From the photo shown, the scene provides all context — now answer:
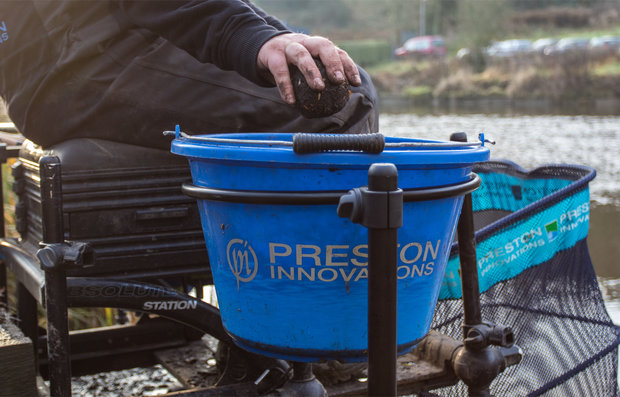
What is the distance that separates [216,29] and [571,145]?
10.0 metres

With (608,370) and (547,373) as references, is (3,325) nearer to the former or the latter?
(547,373)

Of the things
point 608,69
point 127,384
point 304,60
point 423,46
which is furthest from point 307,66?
point 423,46

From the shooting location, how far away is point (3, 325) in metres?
1.90

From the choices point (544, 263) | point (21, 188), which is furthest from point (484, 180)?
point (21, 188)

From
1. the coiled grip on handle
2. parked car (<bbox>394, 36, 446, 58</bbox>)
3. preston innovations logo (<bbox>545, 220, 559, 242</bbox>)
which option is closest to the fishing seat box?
the coiled grip on handle

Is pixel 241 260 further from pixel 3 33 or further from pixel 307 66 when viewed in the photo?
pixel 3 33

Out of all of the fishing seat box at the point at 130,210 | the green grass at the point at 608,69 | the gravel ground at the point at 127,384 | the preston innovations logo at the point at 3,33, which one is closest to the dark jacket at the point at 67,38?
the preston innovations logo at the point at 3,33

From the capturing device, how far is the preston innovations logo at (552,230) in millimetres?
2238

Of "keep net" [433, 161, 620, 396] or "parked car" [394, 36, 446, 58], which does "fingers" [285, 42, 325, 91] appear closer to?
"keep net" [433, 161, 620, 396]

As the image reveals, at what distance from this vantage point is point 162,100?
6.30 feet

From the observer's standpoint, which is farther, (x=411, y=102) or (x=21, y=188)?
(x=411, y=102)

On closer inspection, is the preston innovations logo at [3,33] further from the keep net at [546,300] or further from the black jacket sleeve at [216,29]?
the keep net at [546,300]

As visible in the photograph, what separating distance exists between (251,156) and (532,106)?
20.6m

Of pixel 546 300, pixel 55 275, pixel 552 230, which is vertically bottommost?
pixel 546 300
